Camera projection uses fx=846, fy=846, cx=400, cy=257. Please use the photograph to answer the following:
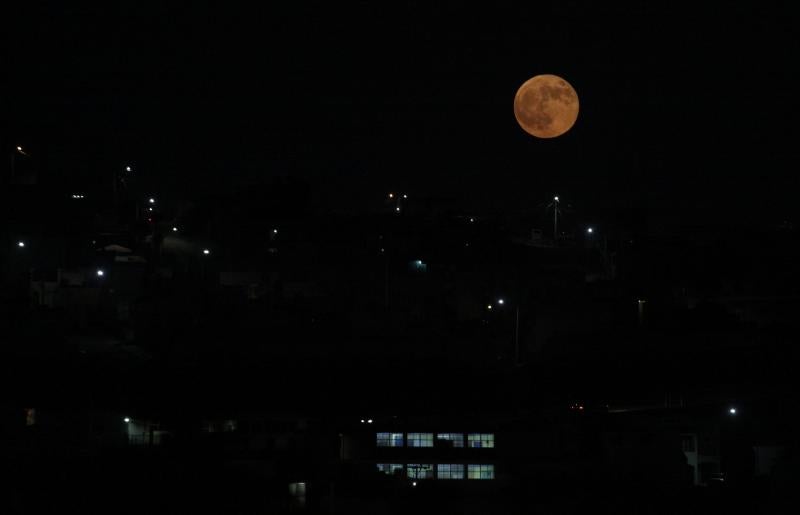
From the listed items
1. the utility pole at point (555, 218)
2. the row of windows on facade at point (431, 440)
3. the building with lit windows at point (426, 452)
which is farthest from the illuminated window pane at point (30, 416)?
the utility pole at point (555, 218)

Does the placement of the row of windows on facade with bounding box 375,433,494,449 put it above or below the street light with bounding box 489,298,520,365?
below

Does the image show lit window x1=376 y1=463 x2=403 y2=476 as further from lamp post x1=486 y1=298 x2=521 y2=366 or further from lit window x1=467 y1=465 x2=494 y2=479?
lamp post x1=486 y1=298 x2=521 y2=366

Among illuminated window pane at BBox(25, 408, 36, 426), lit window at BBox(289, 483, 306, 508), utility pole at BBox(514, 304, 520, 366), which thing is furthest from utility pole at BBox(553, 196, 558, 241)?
illuminated window pane at BBox(25, 408, 36, 426)

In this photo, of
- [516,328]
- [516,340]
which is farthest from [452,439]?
[516,328]

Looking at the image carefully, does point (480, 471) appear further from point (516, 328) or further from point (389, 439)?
point (516, 328)

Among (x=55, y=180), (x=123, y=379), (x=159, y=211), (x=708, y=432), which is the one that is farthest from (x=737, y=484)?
(x=55, y=180)

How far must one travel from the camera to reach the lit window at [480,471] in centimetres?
848

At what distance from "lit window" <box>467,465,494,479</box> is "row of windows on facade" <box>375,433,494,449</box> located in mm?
215

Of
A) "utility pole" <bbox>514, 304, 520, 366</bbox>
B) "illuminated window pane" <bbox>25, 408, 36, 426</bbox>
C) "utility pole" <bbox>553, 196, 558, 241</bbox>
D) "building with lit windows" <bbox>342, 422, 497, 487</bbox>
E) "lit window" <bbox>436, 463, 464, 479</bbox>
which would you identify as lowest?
"lit window" <bbox>436, 463, 464, 479</bbox>

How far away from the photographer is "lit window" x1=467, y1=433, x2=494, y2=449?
873 cm

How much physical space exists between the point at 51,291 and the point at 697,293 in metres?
11.0

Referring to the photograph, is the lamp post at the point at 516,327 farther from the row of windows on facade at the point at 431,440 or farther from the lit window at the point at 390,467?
the lit window at the point at 390,467

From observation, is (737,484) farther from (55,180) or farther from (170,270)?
(55,180)

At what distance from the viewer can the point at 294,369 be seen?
36.7 feet
